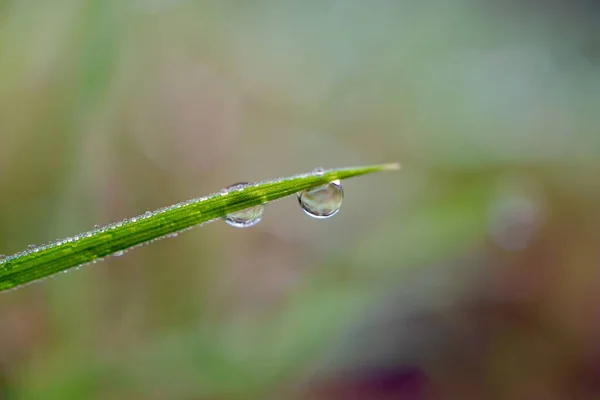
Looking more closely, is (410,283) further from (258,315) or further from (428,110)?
(428,110)

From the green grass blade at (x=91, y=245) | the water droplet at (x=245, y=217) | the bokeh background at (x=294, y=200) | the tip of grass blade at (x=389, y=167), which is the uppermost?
the bokeh background at (x=294, y=200)

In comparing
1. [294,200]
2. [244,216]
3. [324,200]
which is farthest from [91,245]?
[294,200]

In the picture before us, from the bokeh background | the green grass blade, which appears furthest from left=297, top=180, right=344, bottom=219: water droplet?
the bokeh background

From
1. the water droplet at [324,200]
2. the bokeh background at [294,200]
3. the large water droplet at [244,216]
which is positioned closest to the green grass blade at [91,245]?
the large water droplet at [244,216]

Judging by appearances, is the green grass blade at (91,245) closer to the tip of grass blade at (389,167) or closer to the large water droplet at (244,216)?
the large water droplet at (244,216)

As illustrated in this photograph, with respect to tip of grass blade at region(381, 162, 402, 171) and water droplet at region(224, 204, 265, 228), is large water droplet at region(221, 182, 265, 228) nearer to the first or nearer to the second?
water droplet at region(224, 204, 265, 228)

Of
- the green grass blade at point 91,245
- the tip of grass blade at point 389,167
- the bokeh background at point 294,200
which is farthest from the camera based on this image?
the bokeh background at point 294,200

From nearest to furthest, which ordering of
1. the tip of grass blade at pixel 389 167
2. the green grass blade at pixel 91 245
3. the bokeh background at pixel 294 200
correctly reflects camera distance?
1. the green grass blade at pixel 91 245
2. the tip of grass blade at pixel 389 167
3. the bokeh background at pixel 294 200

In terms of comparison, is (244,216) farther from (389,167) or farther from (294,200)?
(294,200)
